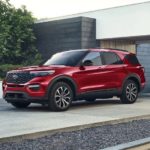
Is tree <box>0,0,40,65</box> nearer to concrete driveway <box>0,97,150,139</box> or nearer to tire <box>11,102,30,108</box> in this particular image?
tire <box>11,102,30,108</box>

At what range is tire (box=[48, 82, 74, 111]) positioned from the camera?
11383mm

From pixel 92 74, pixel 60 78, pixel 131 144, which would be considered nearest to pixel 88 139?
pixel 131 144

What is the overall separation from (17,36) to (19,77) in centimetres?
961

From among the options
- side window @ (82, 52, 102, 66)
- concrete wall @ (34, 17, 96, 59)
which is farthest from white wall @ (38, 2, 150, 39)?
side window @ (82, 52, 102, 66)

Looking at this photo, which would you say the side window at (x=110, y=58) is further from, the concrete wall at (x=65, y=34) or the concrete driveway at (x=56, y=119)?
the concrete wall at (x=65, y=34)

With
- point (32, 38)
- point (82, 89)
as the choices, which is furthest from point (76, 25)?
point (82, 89)

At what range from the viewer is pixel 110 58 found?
13.4 metres

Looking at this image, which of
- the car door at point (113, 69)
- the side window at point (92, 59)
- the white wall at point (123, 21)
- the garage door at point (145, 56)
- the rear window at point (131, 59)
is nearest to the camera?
the side window at point (92, 59)

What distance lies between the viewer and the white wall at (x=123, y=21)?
18.5 meters

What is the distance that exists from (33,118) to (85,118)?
1.15 meters

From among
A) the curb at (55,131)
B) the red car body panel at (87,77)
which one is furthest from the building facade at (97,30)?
the curb at (55,131)

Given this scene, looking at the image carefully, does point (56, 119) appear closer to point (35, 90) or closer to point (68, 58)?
point (35, 90)

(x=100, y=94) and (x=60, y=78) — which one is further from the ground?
(x=60, y=78)

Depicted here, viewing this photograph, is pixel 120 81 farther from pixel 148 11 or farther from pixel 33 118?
pixel 148 11
